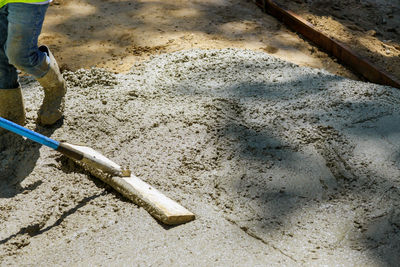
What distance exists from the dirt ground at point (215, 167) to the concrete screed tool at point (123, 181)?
5 cm

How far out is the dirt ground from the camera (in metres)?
1.83

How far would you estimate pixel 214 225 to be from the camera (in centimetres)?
192

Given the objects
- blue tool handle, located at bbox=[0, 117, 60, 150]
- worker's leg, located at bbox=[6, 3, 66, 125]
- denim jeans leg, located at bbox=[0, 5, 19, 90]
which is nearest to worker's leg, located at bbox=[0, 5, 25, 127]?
denim jeans leg, located at bbox=[0, 5, 19, 90]

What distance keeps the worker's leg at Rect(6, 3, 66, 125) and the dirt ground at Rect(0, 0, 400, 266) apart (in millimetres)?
116

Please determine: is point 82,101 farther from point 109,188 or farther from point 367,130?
point 367,130

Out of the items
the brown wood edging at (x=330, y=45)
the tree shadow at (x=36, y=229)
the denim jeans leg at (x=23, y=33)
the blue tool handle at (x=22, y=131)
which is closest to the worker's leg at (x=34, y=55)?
the denim jeans leg at (x=23, y=33)

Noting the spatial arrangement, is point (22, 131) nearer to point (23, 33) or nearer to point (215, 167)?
point (23, 33)

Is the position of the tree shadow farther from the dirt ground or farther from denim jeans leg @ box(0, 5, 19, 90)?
denim jeans leg @ box(0, 5, 19, 90)

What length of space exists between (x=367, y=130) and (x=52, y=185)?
5.82 feet

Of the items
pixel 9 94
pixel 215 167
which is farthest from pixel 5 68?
pixel 215 167

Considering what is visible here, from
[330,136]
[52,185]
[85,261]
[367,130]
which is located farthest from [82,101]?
[367,130]

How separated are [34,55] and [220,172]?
128 centimetres

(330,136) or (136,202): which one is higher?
(330,136)

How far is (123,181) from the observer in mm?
2131
